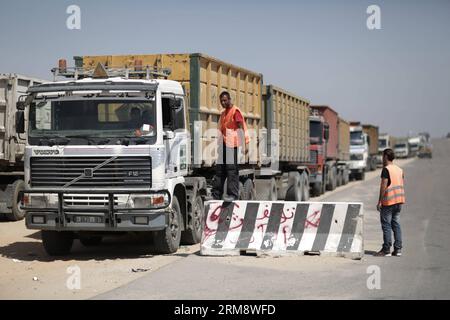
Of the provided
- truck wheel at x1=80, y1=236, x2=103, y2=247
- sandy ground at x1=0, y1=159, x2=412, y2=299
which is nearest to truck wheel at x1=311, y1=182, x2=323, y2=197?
sandy ground at x1=0, y1=159, x2=412, y2=299

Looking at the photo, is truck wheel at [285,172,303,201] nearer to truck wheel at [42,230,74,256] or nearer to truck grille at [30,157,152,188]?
truck wheel at [42,230,74,256]

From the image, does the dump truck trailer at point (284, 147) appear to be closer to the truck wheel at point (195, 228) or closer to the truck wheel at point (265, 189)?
the truck wheel at point (265, 189)

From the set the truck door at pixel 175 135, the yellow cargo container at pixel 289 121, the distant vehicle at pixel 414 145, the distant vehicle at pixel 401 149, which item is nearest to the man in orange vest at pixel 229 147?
the truck door at pixel 175 135

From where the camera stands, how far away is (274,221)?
10398 millimetres

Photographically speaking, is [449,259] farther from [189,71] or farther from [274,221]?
[189,71]

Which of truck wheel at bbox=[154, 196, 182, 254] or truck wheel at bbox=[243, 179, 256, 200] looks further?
truck wheel at bbox=[243, 179, 256, 200]

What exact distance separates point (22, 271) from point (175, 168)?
2874 mm

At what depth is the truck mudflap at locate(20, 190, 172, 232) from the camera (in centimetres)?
1012

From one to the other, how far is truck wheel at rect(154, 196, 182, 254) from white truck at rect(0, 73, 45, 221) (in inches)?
222

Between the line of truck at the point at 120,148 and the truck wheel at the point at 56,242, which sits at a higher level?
the line of truck at the point at 120,148

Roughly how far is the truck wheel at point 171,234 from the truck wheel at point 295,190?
9960 millimetres

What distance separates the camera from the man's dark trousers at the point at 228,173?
36.8 ft
